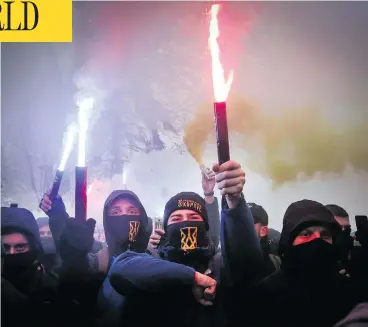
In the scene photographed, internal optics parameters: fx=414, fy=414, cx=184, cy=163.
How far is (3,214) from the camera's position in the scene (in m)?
2.34

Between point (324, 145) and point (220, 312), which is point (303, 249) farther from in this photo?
point (324, 145)

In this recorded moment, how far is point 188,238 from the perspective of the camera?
206 cm

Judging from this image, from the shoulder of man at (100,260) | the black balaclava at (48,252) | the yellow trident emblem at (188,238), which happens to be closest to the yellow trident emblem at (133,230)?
the shoulder of man at (100,260)

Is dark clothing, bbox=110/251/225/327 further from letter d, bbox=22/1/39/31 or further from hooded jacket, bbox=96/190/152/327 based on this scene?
letter d, bbox=22/1/39/31

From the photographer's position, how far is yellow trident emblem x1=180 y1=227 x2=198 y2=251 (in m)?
2.05

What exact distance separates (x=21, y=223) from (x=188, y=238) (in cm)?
96

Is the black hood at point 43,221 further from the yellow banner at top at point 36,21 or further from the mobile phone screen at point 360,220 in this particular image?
the mobile phone screen at point 360,220

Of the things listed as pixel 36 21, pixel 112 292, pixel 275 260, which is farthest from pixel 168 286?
pixel 36 21

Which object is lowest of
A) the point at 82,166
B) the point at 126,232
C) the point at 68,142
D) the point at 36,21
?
the point at 126,232

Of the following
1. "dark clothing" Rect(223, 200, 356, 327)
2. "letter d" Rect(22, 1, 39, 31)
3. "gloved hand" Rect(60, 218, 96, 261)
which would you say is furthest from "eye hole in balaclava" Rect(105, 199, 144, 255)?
"letter d" Rect(22, 1, 39, 31)

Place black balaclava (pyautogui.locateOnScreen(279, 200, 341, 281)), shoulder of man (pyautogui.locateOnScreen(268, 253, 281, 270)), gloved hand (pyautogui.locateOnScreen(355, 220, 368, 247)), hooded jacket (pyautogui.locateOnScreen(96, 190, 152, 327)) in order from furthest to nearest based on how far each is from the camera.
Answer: gloved hand (pyautogui.locateOnScreen(355, 220, 368, 247))
hooded jacket (pyautogui.locateOnScreen(96, 190, 152, 327))
shoulder of man (pyautogui.locateOnScreen(268, 253, 281, 270))
black balaclava (pyautogui.locateOnScreen(279, 200, 341, 281))

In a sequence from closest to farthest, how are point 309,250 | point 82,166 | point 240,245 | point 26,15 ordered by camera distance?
point 240,245 < point 309,250 < point 82,166 < point 26,15

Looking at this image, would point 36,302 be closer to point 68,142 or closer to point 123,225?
point 123,225

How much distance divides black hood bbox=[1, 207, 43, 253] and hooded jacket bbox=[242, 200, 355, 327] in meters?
1.19
